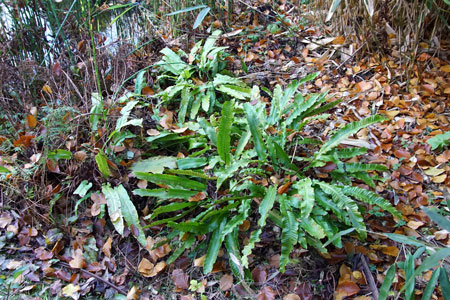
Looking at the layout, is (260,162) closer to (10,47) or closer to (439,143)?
(439,143)

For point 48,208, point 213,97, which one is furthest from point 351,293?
point 48,208

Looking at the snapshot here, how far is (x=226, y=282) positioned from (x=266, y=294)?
0.68 ft

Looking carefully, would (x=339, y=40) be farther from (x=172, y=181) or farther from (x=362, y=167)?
(x=172, y=181)

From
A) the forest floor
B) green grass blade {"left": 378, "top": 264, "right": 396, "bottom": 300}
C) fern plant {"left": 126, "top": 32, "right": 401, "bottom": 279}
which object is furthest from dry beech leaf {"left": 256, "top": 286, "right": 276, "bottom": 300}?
green grass blade {"left": 378, "top": 264, "right": 396, "bottom": 300}

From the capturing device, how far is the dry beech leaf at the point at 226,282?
1742 millimetres

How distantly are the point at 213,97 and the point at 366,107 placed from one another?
1.07 meters

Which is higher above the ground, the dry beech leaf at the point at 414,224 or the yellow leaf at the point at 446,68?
the yellow leaf at the point at 446,68

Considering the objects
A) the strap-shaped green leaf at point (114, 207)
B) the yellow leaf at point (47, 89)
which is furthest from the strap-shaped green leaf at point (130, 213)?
the yellow leaf at point (47, 89)

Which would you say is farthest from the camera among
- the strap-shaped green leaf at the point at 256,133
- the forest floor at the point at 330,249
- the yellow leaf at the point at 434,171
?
the yellow leaf at the point at 434,171

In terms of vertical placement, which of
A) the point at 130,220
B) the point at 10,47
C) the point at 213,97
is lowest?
the point at 130,220

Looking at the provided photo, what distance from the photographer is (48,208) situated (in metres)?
2.01

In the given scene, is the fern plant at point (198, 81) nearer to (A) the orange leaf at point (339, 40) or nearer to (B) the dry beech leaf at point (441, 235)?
(A) the orange leaf at point (339, 40)

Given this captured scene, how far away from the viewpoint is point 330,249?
178 centimetres

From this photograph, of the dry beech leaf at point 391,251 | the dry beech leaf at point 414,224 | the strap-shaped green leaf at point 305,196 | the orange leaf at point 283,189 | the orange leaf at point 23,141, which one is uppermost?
the orange leaf at point 23,141
